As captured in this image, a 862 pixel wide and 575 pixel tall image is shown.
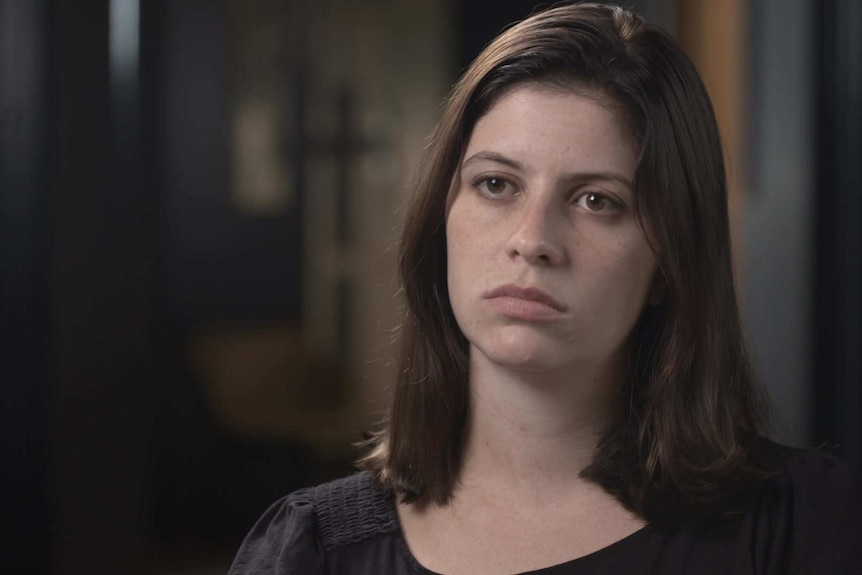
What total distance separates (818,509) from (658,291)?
29 cm

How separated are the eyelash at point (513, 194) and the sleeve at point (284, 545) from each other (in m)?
0.42

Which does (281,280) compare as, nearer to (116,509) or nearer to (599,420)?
(116,509)

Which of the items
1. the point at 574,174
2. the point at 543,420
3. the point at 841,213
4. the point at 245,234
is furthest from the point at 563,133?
the point at 245,234

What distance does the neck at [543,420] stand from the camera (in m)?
1.25

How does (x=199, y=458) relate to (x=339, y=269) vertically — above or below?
below

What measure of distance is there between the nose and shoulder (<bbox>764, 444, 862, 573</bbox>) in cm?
35

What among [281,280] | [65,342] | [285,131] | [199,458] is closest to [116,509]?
[199,458]

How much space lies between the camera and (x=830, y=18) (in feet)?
7.19

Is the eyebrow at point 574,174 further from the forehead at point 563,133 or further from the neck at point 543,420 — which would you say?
the neck at point 543,420

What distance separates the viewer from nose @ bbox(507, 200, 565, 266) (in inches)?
45.8

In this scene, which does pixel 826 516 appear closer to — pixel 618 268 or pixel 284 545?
pixel 618 268

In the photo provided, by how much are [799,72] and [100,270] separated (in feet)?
4.75

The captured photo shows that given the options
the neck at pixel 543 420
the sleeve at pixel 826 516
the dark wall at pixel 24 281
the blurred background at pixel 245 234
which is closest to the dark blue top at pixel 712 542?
the sleeve at pixel 826 516

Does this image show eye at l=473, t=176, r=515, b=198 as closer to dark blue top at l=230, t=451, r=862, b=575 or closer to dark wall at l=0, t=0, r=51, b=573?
dark blue top at l=230, t=451, r=862, b=575
